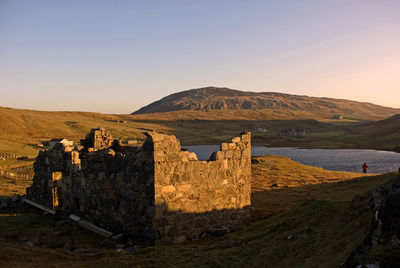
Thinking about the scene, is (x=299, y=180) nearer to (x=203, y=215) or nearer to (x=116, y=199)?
(x=203, y=215)

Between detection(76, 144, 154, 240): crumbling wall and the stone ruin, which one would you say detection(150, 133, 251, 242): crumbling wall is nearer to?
the stone ruin

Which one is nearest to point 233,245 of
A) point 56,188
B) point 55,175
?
point 56,188

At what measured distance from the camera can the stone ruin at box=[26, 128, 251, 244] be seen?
10.4 metres

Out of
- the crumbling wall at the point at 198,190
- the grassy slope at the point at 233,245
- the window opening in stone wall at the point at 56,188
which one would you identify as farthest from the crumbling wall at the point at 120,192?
the window opening in stone wall at the point at 56,188

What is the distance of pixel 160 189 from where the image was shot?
10.3 metres

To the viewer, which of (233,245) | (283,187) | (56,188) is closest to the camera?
(233,245)

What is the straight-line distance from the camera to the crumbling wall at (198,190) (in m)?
10.4

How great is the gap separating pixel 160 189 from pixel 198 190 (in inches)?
64.5

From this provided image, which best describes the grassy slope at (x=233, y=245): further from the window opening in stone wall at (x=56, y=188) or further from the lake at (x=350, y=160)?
the lake at (x=350, y=160)

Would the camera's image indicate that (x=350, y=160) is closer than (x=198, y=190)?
No

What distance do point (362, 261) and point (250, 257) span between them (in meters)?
3.72

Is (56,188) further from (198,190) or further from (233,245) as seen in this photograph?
(233,245)

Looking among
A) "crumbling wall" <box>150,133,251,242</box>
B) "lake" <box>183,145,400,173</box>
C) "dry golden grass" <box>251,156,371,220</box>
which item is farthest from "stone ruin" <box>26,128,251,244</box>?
"lake" <box>183,145,400,173</box>

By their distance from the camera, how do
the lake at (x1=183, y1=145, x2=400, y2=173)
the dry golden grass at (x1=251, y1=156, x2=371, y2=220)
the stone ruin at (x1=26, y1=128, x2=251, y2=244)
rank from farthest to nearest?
the lake at (x1=183, y1=145, x2=400, y2=173)
the dry golden grass at (x1=251, y1=156, x2=371, y2=220)
the stone ruin at (x1=26, y1=128, x2=251, y2=244)
